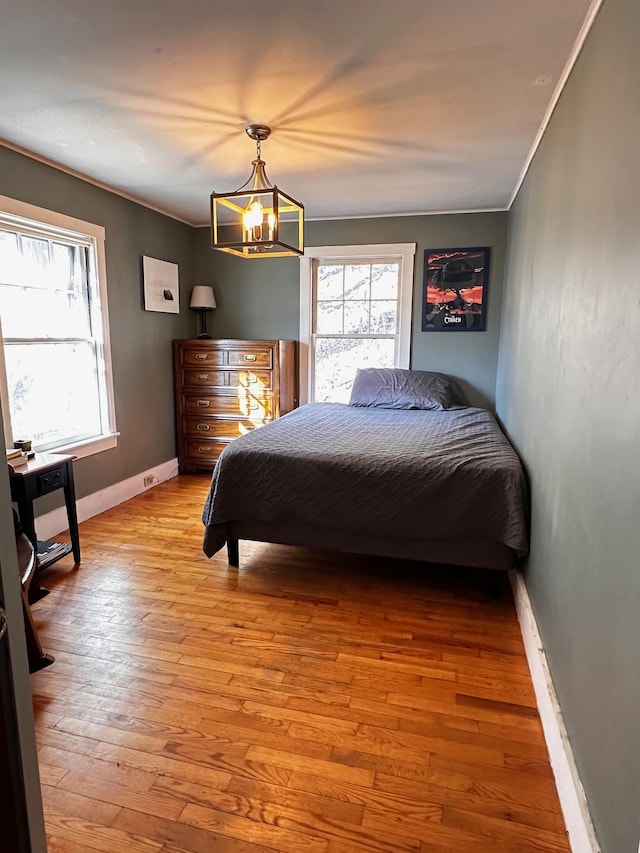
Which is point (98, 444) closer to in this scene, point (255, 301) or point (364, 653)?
point (255, 301)

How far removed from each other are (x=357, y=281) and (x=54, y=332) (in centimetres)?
260

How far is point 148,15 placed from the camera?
1.67m

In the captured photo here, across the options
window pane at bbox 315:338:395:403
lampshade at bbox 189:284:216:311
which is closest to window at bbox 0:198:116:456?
lampshade at bbox 189:284:216:311

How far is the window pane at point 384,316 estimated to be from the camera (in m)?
4.62

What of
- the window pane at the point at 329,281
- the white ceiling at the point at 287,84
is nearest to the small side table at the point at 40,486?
the white ceiling at the point at 287,84

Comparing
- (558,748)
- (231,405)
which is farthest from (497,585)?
(231,405)

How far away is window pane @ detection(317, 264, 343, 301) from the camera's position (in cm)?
473

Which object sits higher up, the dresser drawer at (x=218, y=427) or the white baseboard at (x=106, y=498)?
the dresser drawer at (x=218, y=427)

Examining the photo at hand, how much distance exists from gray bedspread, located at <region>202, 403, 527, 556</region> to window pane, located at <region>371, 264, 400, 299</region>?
209 cm

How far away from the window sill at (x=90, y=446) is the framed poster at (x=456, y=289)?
2803mm

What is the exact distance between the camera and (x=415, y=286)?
448 centimetres

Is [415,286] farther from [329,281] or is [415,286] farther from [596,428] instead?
[596,428]

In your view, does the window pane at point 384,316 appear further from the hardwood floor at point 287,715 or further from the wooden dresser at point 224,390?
the hardwood floor at point 287,715

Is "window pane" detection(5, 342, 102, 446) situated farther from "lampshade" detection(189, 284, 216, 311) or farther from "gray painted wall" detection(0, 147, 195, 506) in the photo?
"lampshade" detection(189, 284, 216, 311)
